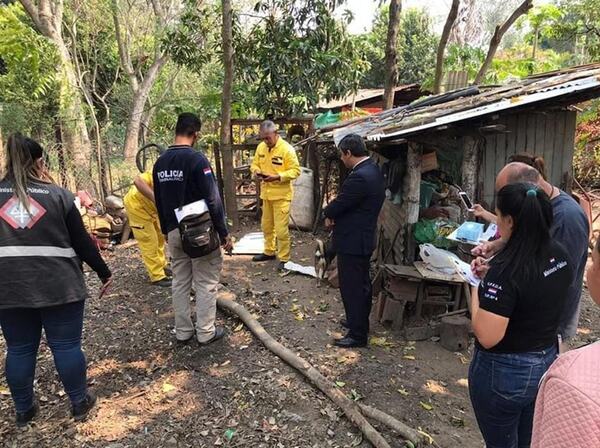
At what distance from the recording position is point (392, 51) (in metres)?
9.53

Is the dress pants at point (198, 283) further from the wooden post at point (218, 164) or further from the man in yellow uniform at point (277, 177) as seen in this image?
the wooden post at point (218, 164)

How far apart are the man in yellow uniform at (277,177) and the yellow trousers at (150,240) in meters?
1.71

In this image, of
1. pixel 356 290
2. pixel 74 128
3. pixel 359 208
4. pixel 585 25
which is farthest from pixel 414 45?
pixel 356 290

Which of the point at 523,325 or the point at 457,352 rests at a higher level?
the point at 523,325

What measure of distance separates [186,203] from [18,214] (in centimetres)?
140

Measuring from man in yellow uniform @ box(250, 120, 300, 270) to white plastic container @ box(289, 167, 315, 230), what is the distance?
2.03 m

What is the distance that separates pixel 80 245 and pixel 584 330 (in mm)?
5685

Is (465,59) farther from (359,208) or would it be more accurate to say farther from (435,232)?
(359,208)

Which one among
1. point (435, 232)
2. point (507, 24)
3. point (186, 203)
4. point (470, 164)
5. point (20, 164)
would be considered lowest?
point (435, 232)

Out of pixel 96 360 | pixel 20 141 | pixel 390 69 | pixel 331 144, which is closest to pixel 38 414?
pixel 96 360

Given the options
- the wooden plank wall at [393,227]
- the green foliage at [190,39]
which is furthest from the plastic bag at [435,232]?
the green foliage at [190,39]

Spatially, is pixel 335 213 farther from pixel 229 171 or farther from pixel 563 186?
pixel 229 171

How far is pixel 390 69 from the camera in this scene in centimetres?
964

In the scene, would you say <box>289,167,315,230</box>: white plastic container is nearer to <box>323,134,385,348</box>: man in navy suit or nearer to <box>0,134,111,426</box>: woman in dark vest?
<box>323,134,385,348</box>: man in navy suit
